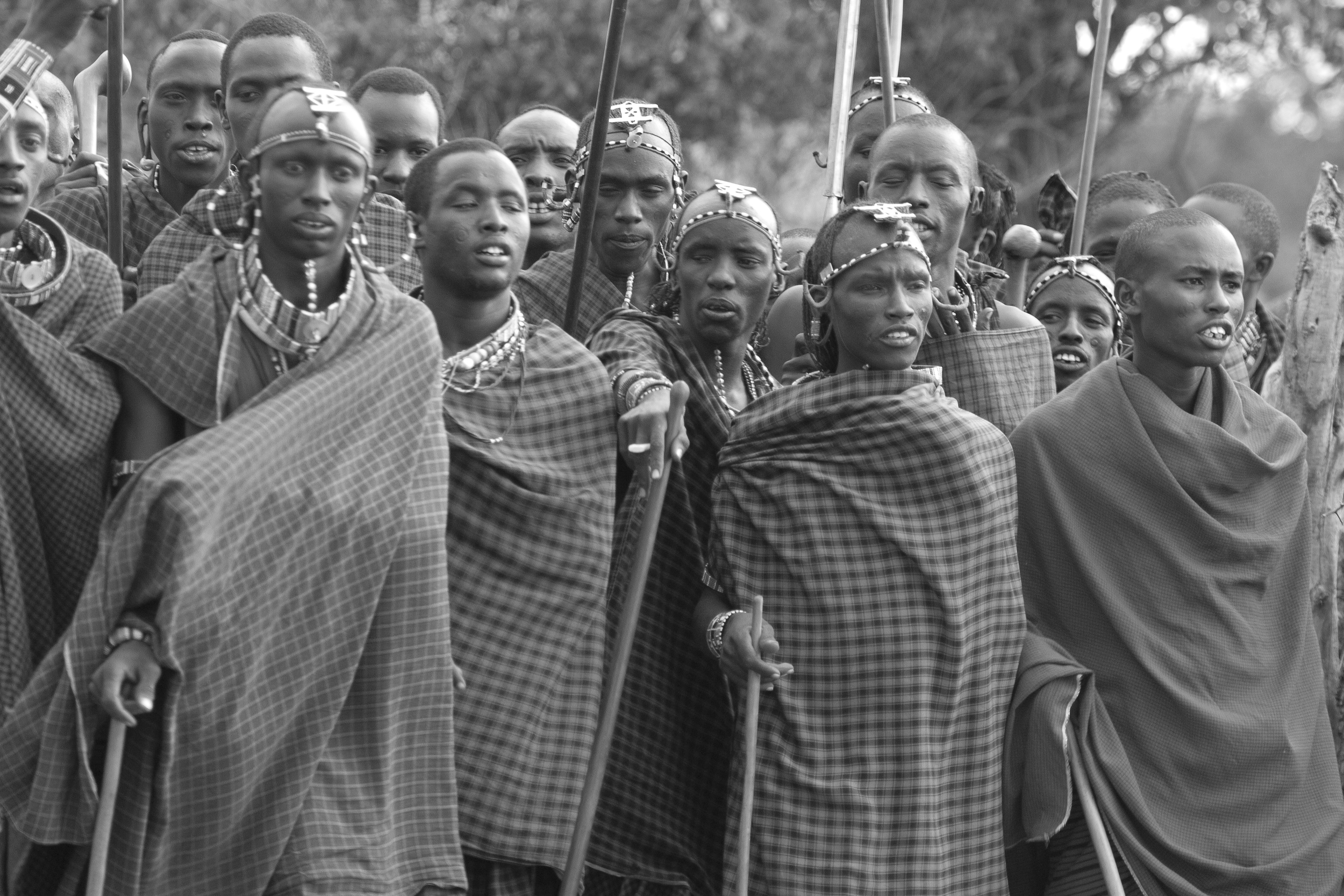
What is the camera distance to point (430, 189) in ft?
16.2

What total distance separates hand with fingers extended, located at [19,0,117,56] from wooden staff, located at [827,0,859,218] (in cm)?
277

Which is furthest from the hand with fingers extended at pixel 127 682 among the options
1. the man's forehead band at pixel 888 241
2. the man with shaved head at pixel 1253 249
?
the man with shaved head at pixel 1253 249

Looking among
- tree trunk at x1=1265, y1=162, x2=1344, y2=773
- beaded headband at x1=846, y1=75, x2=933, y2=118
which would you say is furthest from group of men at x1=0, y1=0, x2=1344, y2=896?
beaded headband at x1=846, y1=75, x2=933, y2=118

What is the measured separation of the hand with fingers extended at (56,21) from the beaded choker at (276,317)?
2.42 ft

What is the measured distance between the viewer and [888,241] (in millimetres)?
5168

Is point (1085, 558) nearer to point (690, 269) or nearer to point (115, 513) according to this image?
point (690, 269)

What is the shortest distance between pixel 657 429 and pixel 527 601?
543mm

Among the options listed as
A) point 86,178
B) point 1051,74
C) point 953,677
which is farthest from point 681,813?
point 1051,74

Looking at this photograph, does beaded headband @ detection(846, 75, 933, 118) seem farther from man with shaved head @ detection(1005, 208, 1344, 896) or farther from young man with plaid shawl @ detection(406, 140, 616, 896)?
young man with plaid shawl @ detection(406, 140, 616, 896)

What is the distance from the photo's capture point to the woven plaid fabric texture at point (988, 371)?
5625 mm

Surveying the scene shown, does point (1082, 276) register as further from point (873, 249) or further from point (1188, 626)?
point (1188, 626)

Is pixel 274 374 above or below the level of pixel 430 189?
below

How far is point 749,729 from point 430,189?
1.59 metres

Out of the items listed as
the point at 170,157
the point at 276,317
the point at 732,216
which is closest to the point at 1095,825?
the point at 732,216
